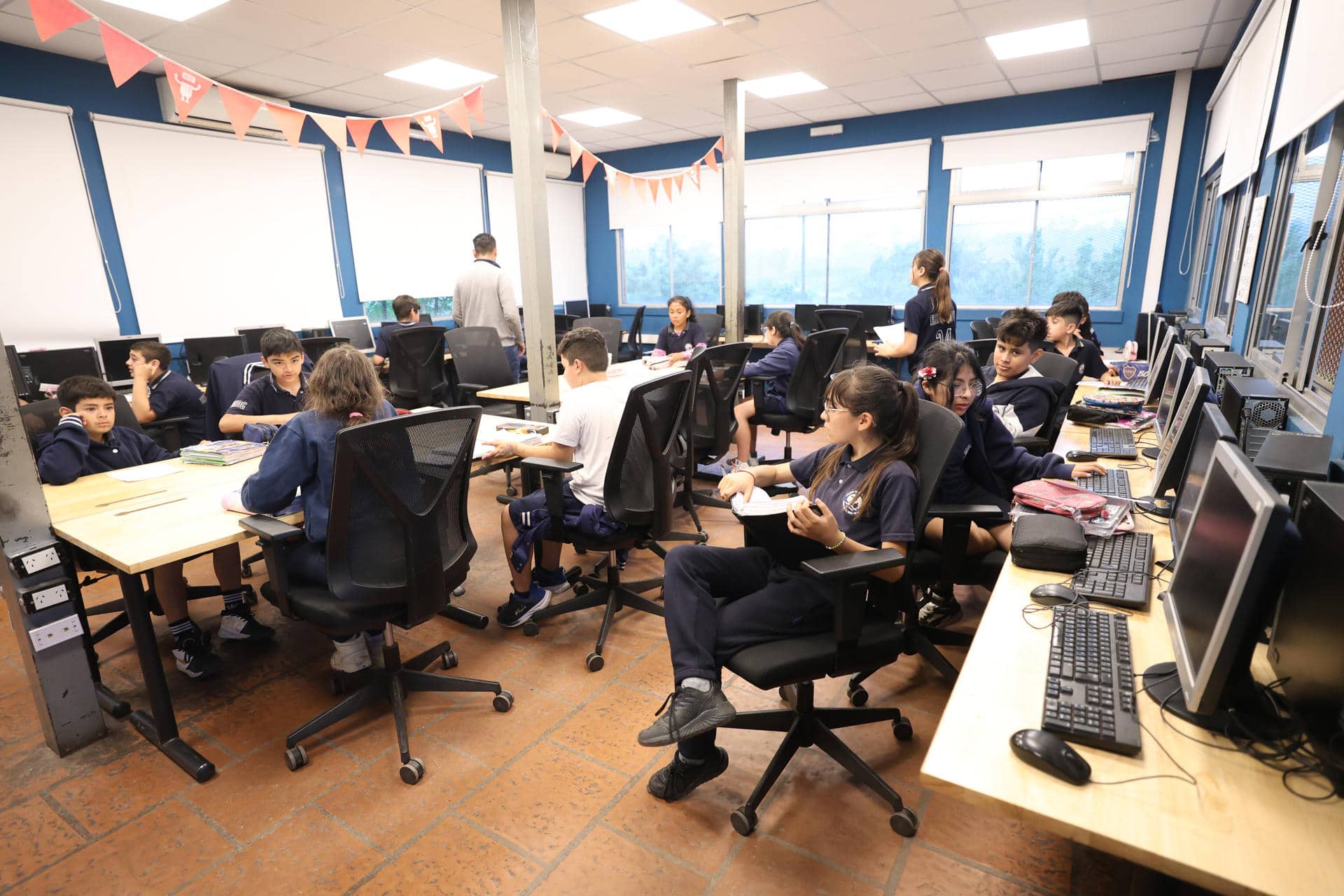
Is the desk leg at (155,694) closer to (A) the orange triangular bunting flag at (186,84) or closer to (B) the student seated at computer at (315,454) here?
(B) the student seated at computer at (315,454)

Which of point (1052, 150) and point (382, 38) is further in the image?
point (1052, 150)

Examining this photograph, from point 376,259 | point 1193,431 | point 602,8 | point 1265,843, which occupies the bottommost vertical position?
point 1265,843

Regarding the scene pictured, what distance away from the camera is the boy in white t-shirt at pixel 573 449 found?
8.66 feet

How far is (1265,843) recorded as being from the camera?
85cm

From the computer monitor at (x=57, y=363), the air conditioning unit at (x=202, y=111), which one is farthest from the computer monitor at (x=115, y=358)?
the air conditioning unit at (x=202, y=111)

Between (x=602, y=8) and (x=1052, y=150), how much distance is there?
193 inches

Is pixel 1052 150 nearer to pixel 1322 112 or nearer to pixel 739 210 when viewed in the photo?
pixel 739 210

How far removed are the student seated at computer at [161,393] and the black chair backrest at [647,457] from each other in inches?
103

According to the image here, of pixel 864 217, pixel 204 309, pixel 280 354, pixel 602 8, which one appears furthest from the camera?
pixel 864 217

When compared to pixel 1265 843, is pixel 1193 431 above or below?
above

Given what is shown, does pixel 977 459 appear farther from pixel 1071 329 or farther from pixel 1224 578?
pixel 1071 329

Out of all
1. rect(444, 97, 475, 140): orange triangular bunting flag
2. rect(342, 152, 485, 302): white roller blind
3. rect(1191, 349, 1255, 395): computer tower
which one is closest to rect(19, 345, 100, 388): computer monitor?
rect(342, 152, 485, 302): white roller blind

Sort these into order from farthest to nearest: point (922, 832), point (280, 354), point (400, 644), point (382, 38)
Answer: point (382, 38) → point (280, 354) → point (400, 644) → point (922, 832)

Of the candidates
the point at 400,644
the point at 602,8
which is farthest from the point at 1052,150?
the point at 400,644
